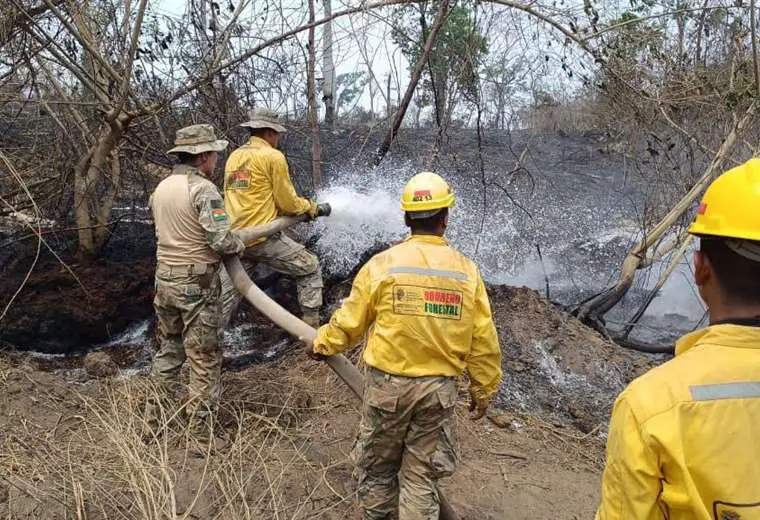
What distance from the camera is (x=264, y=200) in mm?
5035

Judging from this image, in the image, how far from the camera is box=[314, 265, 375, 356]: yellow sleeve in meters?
2.81

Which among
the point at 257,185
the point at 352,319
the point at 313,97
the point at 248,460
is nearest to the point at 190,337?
the point at 248,460

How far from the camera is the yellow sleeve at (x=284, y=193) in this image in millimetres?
4957

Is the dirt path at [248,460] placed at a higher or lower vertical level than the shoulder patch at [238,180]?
lower

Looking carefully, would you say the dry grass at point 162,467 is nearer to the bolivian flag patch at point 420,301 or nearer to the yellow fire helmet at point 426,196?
the bolivian flag patch at point 420,301

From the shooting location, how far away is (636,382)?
140cm

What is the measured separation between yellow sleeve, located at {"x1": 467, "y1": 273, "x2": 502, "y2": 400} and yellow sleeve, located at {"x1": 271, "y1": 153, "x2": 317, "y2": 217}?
2.53m

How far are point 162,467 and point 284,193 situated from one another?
283cm

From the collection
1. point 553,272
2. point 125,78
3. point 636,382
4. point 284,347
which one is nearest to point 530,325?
point 284,347

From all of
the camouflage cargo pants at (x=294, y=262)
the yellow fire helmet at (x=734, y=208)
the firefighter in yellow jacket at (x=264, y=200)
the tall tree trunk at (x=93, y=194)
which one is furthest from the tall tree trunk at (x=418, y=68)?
the yellow fire helmet at (x=734, y=208)

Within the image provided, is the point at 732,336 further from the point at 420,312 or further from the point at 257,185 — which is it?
the point at 257,185

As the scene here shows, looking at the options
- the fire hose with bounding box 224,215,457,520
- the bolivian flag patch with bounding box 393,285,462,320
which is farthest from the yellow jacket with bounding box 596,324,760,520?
the fire hose with bounding box 224,215,457,520

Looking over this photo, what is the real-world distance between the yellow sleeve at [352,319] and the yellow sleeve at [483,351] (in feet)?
1.62

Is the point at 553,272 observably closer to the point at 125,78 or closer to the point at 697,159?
the point at 697,159
